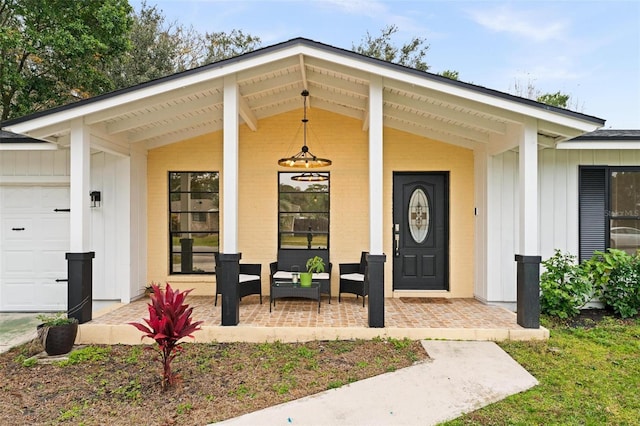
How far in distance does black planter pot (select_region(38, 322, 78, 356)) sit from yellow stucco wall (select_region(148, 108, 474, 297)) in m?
2.57

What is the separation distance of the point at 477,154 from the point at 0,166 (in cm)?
773

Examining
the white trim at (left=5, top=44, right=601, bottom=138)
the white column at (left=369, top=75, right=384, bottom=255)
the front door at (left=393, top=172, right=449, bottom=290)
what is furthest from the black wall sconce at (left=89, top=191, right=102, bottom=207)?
the front door at (left=393, top=172, right=449, bottom=290)

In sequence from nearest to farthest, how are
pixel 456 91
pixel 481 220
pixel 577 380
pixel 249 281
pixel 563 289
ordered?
pixel 577 380 → pixel 456 91 → pixel 563 289 → pixel 249 281 → pixel 481 220

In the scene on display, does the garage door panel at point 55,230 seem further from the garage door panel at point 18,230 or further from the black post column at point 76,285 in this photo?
the black post column at point 76,285

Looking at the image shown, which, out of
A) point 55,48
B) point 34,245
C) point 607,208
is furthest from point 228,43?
point 607,208

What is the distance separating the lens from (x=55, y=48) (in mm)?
9969

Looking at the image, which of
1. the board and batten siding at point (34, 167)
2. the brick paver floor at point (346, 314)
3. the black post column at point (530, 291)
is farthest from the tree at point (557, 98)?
the board and batten siding at point (34, 167)

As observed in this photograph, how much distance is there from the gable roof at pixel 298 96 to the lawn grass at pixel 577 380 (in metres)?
2.60

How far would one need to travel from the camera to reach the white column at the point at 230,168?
15.9 feet

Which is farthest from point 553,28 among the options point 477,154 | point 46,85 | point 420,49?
point 46,85

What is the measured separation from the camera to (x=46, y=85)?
36.2 ft

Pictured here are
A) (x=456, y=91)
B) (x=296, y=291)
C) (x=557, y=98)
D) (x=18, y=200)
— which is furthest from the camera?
(x=557, y=98)

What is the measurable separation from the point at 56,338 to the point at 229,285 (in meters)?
1.92

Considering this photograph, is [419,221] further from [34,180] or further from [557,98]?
[557,98]
